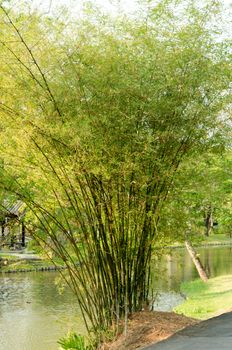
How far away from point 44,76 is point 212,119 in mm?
1639

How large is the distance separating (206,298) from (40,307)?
3529 mm

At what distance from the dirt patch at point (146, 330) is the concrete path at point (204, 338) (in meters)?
0.42

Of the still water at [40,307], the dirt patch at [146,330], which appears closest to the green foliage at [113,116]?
the dirt patch at [146,330]

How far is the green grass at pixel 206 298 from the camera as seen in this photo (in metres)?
9.95

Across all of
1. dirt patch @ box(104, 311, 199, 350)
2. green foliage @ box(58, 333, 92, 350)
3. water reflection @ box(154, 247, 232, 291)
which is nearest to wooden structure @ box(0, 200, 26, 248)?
green foliage @ box(58, 333, 92, 350)

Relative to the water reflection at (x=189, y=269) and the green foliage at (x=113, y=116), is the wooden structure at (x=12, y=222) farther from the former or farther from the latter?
the water reflection at (x=189, y=269)

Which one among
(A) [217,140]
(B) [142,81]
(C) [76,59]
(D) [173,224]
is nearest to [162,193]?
(D) [173,224]

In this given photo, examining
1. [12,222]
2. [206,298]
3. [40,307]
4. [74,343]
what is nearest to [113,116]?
[12,222]

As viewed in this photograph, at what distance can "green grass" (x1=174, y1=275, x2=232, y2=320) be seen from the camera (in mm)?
9945

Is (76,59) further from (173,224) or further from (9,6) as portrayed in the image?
(173,224)

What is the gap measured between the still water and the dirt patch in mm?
612

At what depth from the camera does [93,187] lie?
5.53m

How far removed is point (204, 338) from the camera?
4484 millimetres

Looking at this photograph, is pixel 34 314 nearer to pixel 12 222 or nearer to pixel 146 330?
pixel 12 222
